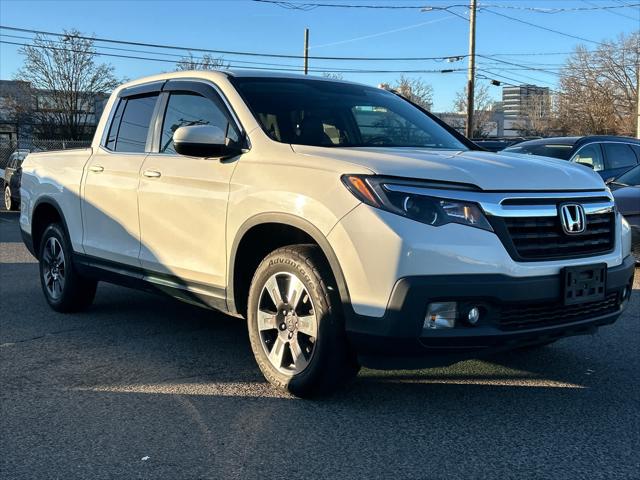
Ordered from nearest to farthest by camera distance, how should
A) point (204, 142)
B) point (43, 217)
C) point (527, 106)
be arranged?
point (204, 142) → point (43, 217) → point (527, 106)

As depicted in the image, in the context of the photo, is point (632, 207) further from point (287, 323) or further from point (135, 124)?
point (135, 124)

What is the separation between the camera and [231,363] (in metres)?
4.60

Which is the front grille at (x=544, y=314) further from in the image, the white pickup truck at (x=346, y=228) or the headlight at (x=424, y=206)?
the headlight at (x=424, y=206)

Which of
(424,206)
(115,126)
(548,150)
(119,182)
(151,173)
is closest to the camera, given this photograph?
(424,206)

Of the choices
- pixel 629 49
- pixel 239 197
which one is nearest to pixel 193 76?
pixel 239 197

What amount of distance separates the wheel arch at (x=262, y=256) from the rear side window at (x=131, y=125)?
151 centimetres

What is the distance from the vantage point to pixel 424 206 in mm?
3246

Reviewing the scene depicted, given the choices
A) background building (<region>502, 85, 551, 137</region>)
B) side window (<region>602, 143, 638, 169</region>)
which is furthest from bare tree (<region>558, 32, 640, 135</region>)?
side window (<region>602, 143, 638, 169</region>)

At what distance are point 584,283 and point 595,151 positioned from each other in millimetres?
8073

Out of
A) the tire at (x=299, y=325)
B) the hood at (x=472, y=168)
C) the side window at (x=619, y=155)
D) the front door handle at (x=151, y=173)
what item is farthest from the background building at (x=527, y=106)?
the tire at (x=299, y=325)

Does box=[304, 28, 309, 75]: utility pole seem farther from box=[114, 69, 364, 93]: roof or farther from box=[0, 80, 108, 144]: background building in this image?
box=[114, 69, 364, 93]: roof

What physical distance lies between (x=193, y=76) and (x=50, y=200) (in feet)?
7.26

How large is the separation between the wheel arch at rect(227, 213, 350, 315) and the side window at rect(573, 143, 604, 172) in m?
7.82

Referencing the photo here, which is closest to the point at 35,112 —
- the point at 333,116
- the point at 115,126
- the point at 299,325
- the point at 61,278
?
the point at 61,278
